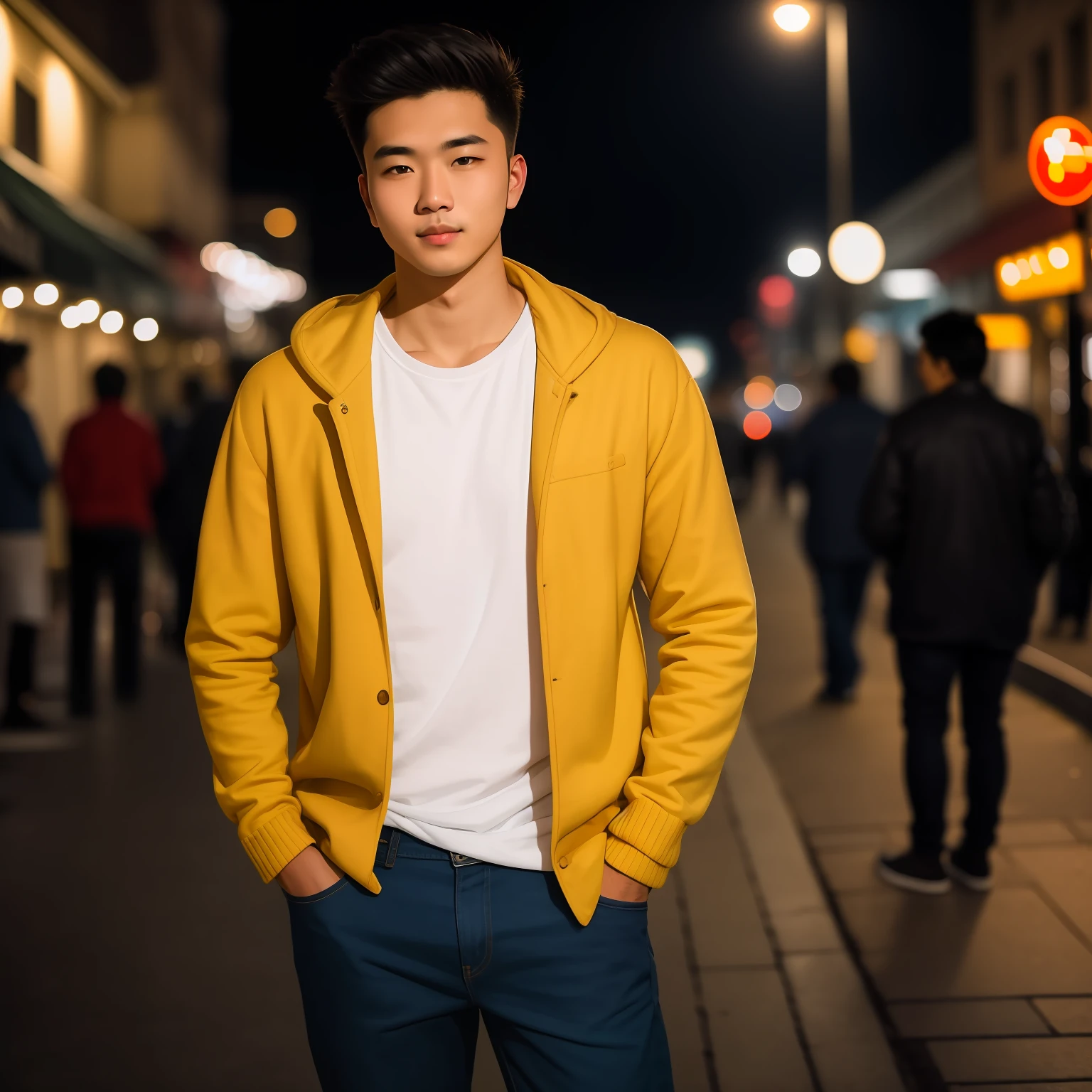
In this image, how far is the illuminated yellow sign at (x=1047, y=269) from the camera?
32.6ft

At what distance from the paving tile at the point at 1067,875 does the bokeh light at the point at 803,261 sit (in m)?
21.7

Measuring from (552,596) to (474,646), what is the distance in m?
0.14

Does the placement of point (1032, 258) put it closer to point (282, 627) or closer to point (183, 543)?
point (183, 543)

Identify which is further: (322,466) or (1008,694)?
(1008,694)

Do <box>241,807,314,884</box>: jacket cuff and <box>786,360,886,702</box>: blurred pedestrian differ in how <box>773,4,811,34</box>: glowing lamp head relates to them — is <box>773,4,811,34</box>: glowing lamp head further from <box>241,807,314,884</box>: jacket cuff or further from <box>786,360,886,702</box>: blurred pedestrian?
<box>241,807,314,884</box>: jacket cuff

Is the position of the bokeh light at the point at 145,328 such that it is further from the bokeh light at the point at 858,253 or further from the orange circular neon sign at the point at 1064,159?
the orange circular neon sign at the point at 1064,159

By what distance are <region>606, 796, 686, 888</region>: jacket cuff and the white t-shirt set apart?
0.11m

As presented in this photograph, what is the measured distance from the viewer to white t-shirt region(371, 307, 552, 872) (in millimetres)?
2213

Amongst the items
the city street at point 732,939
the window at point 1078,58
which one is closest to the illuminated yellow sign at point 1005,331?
the window at point 1078,58

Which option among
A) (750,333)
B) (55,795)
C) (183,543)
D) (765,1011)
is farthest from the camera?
(750,333)

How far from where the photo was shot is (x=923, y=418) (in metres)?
5.52

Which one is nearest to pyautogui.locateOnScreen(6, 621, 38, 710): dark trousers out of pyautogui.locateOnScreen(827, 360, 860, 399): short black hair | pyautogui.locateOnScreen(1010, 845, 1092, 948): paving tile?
pyautogui.locateOnScreen(827, 360, 860, 399): short black hair

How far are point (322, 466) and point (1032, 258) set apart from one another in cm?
1297

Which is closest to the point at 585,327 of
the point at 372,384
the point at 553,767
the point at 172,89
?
the point at 372,384
